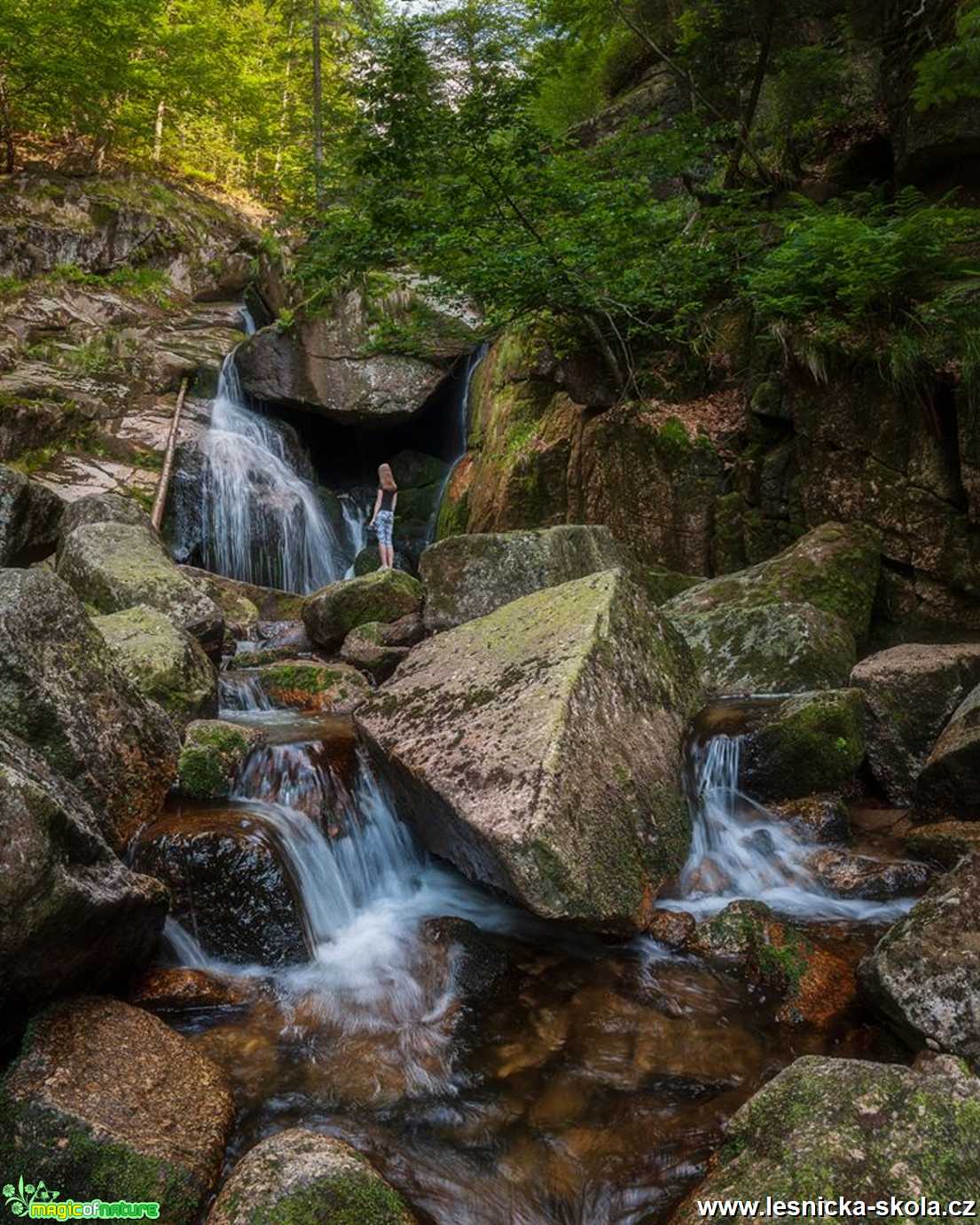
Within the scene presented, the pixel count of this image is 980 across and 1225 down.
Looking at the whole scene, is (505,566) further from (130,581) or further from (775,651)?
(130,581)

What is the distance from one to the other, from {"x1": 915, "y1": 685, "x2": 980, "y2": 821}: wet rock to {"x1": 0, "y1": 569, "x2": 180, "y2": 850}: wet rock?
4.68 metres

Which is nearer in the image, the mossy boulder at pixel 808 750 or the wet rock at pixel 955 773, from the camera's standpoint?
the wet rock at pixel 955 773

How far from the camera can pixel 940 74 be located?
6492 millimetres

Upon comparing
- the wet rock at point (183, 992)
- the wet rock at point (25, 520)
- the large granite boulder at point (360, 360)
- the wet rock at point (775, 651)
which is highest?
the large granite boulder at point (360, 360)

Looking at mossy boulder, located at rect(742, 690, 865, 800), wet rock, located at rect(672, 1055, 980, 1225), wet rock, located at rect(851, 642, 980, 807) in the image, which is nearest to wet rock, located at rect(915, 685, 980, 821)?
wet rock, located at rect(851, 642, 980, 807)

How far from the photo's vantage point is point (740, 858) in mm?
4793

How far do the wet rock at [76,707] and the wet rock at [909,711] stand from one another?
4773mm

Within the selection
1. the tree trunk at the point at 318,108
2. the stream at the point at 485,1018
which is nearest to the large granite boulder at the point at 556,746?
the stream at the point at 485,1018

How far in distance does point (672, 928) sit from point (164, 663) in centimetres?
393

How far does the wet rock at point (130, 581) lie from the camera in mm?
8031

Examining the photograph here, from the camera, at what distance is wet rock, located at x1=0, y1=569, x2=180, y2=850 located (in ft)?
12.2

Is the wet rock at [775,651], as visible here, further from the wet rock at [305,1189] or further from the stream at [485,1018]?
the wet rock at [305,1189]

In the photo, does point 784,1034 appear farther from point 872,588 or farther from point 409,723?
point 872,588

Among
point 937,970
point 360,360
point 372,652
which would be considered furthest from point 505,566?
point 360,360
